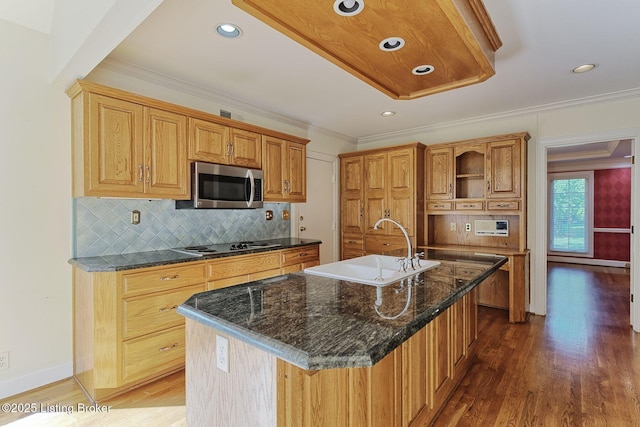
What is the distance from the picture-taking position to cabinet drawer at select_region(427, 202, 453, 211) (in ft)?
13.8

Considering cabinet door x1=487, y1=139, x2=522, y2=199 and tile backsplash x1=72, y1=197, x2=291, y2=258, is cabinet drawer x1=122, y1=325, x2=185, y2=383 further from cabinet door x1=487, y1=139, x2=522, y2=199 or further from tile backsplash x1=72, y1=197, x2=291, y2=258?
cabinet door x1=487, y1=139, x2=522, y2=199

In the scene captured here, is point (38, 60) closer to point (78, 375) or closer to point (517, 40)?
point (78, 375)

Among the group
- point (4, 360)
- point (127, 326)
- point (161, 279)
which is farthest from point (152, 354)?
point (4, 360)

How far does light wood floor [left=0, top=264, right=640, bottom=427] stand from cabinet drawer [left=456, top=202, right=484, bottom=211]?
1.39 metres

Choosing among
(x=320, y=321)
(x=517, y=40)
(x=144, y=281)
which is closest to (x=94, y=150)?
(x=144, y=281)

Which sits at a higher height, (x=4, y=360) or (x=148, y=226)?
(x=148, y=226)

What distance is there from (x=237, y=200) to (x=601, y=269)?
7.78 m

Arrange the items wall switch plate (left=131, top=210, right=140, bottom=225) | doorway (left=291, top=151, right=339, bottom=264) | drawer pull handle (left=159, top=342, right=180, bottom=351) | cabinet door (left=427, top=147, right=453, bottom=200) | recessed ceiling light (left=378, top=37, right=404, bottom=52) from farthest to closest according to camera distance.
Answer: doorway (left=291, top=151, right=339, bottom=264) < cabinet door (left=427, top=147, right=453, bottom=200) < wall switch plate (left=131, top=210, right=140, bottom=225) < drawer pull handle (left=159, top=342, right=180, bottom=351) < recessed ceiling light (left=378, top=37, right=404, bottom=52)

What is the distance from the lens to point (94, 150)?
2227 millimetres

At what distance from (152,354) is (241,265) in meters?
0.96

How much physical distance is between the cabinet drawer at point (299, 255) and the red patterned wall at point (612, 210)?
7.25 meters

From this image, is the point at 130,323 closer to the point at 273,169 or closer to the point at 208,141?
the point at 208,141

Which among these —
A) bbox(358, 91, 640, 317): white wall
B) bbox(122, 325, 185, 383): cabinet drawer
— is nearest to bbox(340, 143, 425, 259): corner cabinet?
bbox(358, 91, 640, 317): white wall

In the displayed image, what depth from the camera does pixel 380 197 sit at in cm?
456
